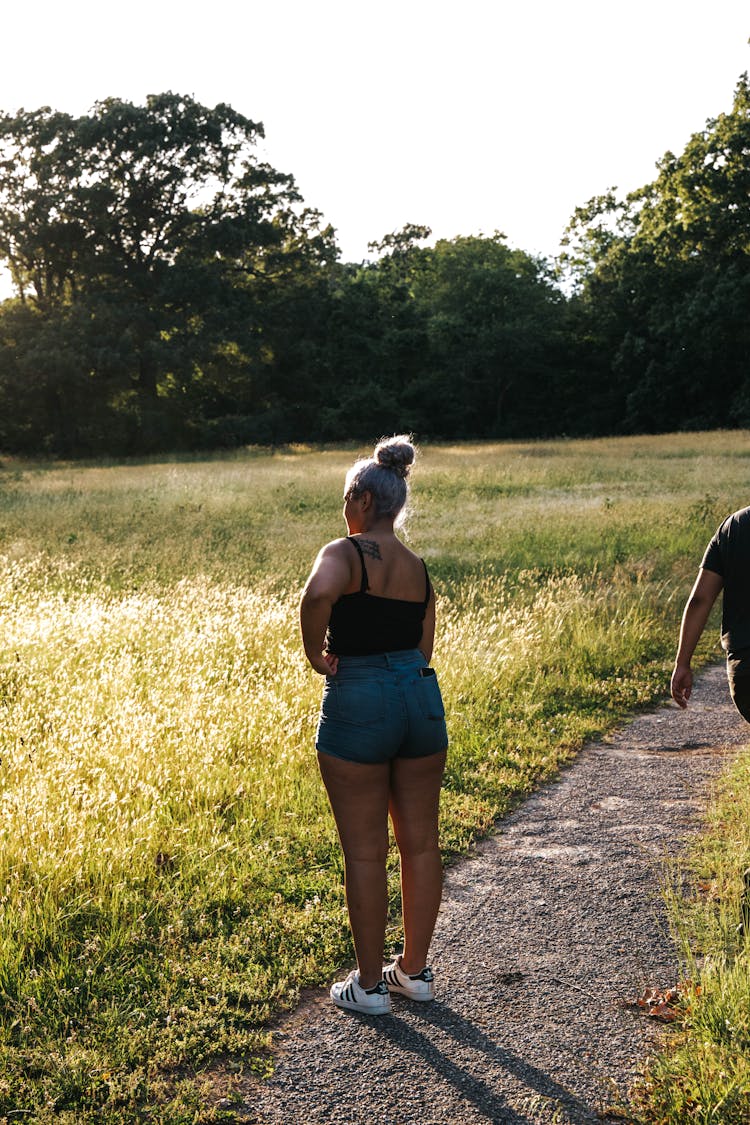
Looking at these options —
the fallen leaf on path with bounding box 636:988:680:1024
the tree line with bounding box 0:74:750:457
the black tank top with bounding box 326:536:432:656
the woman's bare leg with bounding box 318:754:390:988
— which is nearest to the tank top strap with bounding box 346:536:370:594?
the black tank top with bounding box 326:536:432:656

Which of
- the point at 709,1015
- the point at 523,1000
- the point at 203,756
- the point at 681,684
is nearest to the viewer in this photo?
the point at 709,1015

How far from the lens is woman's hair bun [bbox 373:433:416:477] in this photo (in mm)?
3445

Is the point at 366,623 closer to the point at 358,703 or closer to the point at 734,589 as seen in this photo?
the point at 358,703

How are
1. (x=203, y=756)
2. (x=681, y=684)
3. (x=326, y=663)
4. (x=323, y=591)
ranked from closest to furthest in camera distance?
1. (x=323, y=591)
2. (x=326, y=663)
3. (x=681, y=684)
4. (x=203, y=756)

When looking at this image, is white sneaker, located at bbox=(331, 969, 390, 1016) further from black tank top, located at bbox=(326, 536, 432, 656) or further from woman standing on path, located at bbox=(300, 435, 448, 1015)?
black tank top, located at bbox=(326, 536, 432, 656)

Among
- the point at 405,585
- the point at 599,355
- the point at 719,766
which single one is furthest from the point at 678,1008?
the point at 599,355

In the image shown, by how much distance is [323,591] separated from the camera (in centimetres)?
333

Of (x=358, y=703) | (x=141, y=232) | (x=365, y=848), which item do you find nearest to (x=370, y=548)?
(x=358, y=703)

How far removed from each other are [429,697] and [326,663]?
1.28 ft

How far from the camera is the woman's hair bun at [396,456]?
3.45 meters

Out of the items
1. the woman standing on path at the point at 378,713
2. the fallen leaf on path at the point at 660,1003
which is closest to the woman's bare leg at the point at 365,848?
the woman standing on path at the point at 378,713

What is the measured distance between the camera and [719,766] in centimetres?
624

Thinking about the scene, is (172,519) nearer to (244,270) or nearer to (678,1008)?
(678,1008)

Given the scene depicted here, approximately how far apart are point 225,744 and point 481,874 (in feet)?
6.11
